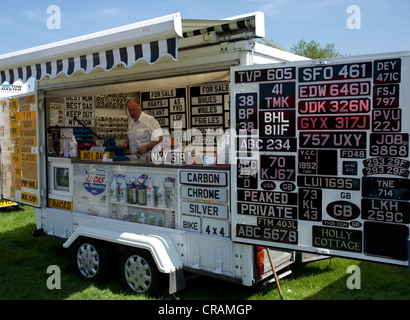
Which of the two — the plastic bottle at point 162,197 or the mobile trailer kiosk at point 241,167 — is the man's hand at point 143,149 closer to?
the mobile trailer kiosk at point 241,167

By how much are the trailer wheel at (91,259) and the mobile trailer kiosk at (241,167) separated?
0.05 feet

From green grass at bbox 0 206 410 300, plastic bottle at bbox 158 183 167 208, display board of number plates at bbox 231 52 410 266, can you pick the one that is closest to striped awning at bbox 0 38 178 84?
display board of number plates at bbox 231 52 410 266

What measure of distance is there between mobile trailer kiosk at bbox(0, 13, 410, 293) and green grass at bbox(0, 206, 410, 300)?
0.79 ft

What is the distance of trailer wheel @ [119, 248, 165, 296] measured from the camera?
158 inches

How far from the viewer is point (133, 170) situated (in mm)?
4500

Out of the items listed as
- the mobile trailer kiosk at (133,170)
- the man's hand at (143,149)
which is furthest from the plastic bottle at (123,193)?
the man's hand at (143,149)

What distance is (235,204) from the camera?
3.63 meters

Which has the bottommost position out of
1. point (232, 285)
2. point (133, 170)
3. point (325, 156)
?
point (232, 285)

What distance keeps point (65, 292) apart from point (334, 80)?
344 cm

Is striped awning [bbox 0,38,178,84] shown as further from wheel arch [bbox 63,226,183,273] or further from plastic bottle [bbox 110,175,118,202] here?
wheel arch [bbox 63,226,183,273]

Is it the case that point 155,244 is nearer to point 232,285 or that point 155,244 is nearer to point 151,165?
point 151,165

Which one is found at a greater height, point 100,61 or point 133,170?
point 100,61

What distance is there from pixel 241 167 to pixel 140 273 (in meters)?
1.57

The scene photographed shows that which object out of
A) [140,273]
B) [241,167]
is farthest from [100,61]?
[140,273]
